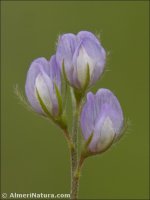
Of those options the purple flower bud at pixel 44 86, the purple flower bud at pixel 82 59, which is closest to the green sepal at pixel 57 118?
the purple flower bud at pixel 44 86

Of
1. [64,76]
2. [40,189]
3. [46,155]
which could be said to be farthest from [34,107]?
[46,155]

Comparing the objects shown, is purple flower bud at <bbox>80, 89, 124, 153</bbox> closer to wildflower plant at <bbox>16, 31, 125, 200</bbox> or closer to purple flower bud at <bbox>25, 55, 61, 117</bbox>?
wildflower plant at <bbox>16, 31, 125, 200</bbox>

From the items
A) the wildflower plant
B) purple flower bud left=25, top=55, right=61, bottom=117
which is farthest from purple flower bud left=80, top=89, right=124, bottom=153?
purple flower bud left=25, top=55, right=61, bottom=117

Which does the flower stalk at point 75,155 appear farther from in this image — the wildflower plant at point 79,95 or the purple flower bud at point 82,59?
the purple flower bud at point 82,59

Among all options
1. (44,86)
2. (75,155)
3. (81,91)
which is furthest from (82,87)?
(75,155)

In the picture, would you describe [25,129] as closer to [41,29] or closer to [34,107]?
[41,29]

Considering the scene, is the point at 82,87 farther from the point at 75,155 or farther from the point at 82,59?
the point at 75,155
